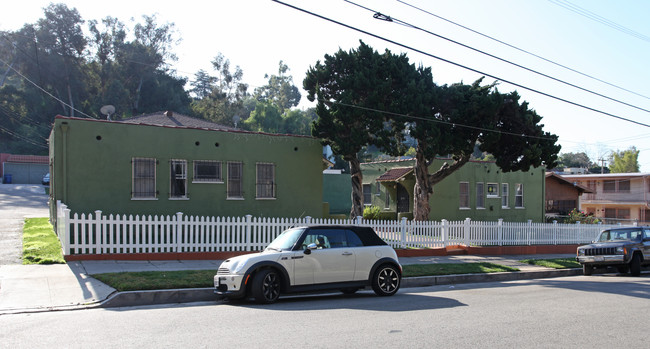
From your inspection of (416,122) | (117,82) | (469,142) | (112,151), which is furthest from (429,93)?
(117,82)

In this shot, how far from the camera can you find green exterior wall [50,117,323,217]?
16.5 m

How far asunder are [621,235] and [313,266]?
12291mm

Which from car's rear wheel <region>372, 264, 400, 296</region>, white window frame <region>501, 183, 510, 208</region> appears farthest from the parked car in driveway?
white window frame <region>501, 183, 510, 208</region>

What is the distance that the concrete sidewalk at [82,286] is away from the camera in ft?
30.3

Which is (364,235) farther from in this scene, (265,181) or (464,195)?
(464,195)

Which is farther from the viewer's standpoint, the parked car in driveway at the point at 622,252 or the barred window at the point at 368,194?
the barred window at the point at 368,194

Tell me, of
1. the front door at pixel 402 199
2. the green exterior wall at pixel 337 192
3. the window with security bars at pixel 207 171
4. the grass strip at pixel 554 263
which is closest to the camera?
the grass strip at pixel 554 263

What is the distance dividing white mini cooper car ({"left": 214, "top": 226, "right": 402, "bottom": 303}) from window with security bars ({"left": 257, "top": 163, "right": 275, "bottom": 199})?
911 centimetres

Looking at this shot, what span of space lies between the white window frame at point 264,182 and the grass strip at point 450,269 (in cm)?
668

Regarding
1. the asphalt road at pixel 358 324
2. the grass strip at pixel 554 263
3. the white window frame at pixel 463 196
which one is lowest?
the grass strip at pixel 554 263

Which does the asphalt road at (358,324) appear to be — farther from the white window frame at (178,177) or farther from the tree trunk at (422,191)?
the tree trunk at (422,191)

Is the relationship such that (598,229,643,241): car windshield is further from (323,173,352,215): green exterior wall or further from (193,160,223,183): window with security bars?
(323,173,352,215): green exterior wall

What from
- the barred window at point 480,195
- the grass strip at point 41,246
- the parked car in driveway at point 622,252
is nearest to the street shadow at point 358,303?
the grass strip at point 41,246

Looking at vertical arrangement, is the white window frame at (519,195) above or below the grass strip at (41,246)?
above
